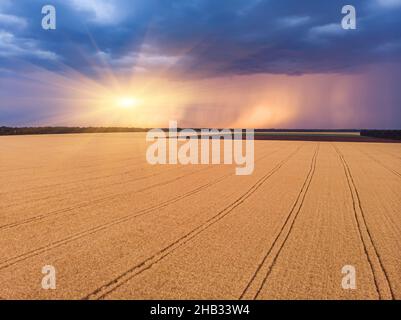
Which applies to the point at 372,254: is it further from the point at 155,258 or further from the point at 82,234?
the point at 82,234

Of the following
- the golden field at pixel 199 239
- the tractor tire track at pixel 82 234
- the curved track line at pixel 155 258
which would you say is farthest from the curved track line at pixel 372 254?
the tractor tire track at pixel 82 234

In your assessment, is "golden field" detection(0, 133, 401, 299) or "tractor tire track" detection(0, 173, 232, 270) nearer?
"golden field" detection(0, 133, 401, 299)

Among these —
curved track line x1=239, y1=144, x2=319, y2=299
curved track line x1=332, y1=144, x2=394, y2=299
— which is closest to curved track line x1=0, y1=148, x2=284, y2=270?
curved track line x1=239, y1=144, x2=319, y2=299

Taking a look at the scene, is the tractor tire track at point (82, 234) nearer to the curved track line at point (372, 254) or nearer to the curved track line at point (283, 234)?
the curved track line at point (283, 234)

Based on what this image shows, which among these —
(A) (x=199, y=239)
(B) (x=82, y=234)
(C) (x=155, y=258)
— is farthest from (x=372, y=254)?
(B) (x=82, y=234)

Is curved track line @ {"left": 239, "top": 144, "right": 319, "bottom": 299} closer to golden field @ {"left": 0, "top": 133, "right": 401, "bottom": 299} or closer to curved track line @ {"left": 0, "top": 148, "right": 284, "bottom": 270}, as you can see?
golden field @ {"left": 0, "top": 133, "right": 401, "bottom": 299}

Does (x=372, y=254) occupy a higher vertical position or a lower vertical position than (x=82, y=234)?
lower

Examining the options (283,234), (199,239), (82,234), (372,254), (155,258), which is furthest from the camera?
(283,234)
